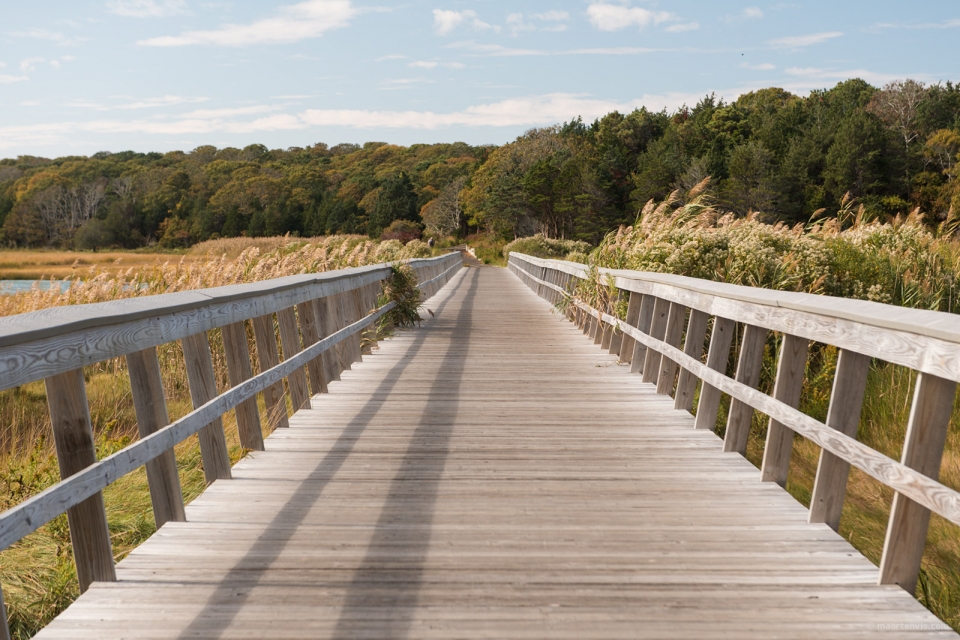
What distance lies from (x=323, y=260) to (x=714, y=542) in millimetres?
9483

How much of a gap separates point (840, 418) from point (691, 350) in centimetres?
236

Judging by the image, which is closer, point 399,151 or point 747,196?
point 747,196

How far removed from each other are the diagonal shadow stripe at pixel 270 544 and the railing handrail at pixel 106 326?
98 cm

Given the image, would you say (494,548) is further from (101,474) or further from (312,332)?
(312,332)

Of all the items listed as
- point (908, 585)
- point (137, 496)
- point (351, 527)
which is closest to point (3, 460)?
point (137, 496)

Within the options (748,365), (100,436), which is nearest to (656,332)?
(748,365)

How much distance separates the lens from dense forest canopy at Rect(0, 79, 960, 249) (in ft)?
218

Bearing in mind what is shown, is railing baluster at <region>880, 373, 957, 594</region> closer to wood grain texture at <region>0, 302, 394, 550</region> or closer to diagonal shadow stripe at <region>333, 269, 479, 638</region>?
diagonal shadow stripe at <region>333, 269, 479, 638</region>

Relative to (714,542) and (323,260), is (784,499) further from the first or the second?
(323,260)

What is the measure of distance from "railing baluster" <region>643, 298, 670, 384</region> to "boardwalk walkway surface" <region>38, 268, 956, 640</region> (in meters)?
1.49

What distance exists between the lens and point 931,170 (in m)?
64.2

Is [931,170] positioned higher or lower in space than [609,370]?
higher

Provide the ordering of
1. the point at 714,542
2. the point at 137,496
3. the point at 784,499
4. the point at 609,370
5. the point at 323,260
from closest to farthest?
the point at 714,542
the point at 784,499
the point at 137,496
the point at 609,370
the point at 323,260

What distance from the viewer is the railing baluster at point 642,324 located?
7.47 meters
